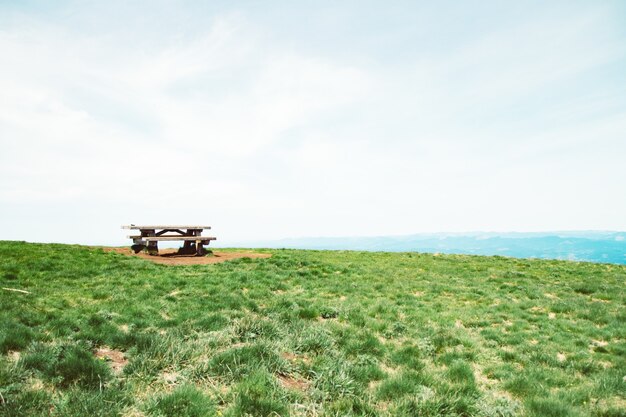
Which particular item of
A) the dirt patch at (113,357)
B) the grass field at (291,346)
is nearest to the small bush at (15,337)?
the grass field at (291,346)

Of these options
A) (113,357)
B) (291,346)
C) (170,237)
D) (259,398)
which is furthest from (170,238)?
(259,398)

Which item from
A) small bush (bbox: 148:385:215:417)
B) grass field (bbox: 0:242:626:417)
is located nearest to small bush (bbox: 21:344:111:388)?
grass field (bbox: 0:242:626:417)

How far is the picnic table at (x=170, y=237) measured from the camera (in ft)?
74.8

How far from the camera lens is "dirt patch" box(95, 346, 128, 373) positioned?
6.59 meters

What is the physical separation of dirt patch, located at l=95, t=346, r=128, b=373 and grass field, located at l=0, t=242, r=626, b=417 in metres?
0.04

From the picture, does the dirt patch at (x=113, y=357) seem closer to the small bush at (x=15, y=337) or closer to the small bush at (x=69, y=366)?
the small bush at (x=69, y=366)

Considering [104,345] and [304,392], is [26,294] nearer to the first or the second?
[104,345]

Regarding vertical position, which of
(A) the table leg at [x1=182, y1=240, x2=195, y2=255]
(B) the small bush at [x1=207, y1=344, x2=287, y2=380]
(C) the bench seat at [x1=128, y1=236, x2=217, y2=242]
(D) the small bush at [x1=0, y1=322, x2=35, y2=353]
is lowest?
(B) the small bush at [x1=207, y1=344, x2=287, y2=380]

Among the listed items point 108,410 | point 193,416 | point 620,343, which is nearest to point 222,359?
point 193,416

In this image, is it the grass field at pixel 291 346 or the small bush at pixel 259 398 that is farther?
the grass field at pixel 291 346

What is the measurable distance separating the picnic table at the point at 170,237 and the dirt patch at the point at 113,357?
16.1 m

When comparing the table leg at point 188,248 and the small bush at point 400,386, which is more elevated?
the table leg at point 188,248

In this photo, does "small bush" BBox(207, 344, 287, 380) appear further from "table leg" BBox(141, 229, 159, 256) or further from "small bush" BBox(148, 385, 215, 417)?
"table leg" BBox(141, 229, 159, 256)

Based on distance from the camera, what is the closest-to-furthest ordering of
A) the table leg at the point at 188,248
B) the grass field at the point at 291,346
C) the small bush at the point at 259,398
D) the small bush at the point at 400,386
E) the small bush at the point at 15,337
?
the small bush at the point at 259,398, the grass field at the point at 291,346, the small bush at the point at 400,386, the small bush at the point at 15,337, the table leg at the point at 188,248
